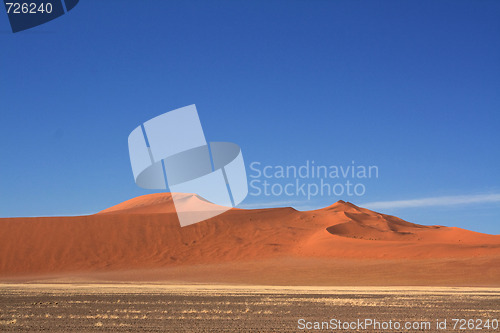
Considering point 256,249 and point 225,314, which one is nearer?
point 225,314

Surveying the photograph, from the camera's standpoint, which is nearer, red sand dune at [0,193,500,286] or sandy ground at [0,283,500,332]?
sandy ground at [0,283,500,332]

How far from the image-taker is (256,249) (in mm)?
66812

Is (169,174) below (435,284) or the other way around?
the other way around

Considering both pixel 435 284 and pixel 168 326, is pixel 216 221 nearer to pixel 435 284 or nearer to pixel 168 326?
pixel 435 284

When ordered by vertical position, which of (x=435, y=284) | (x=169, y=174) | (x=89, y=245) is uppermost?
(x=169, y=174)

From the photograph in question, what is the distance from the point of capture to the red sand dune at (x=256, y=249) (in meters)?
52.7

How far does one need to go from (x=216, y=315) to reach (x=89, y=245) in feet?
175

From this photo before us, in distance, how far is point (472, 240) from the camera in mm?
66625

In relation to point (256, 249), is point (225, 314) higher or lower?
lower

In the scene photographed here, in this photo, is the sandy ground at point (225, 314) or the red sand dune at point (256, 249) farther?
the red sand dune at point (256, 249)

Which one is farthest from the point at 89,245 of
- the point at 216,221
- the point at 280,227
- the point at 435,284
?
the point at 435,284

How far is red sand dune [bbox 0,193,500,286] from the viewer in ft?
173

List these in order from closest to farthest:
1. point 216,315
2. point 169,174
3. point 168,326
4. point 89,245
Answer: point 168,326, point 216,315, point 169,174, point 89,245

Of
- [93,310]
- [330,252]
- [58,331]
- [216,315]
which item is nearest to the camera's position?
[58,331]
